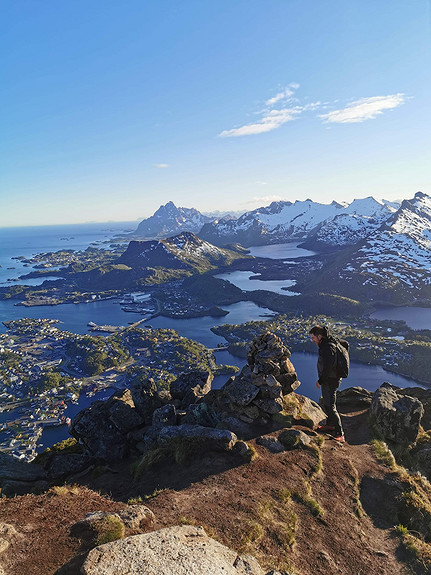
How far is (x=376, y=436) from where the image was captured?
1723 centimetres

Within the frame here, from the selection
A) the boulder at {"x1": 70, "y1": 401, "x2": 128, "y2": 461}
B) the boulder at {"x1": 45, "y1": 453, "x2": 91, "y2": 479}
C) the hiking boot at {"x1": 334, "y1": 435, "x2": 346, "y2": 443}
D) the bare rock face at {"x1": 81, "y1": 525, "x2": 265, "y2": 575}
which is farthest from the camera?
the boulder at {"x1": 70, "y1": 401, "x2": 128, "y2": 461}

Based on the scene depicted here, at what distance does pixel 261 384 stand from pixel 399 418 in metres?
7.75

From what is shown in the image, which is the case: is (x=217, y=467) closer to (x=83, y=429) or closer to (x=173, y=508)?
(x=173, y=508)

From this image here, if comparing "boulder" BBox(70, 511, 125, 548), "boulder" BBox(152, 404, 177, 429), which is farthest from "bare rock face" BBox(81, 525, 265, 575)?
"boulder" BBox(152, 404, 177, 429)

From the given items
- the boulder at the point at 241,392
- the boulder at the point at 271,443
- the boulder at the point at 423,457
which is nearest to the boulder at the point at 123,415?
the boulder at the point at 241,392

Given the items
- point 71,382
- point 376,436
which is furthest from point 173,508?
point 71,382

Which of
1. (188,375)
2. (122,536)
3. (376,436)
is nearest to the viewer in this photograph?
(122,536)

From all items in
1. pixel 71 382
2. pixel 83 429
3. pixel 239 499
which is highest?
pixel 239 499

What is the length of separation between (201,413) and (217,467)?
503 cm

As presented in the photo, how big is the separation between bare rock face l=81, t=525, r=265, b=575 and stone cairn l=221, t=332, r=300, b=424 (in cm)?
930

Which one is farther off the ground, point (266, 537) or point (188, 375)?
point (266, 537)

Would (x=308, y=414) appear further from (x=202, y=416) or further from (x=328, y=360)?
(x=202, y=416)

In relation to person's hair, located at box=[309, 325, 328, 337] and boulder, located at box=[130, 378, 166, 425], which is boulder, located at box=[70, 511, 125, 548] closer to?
person's hair, located at box=[309, 325, 328, 337]

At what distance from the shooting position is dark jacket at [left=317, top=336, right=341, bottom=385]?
14.6 m
